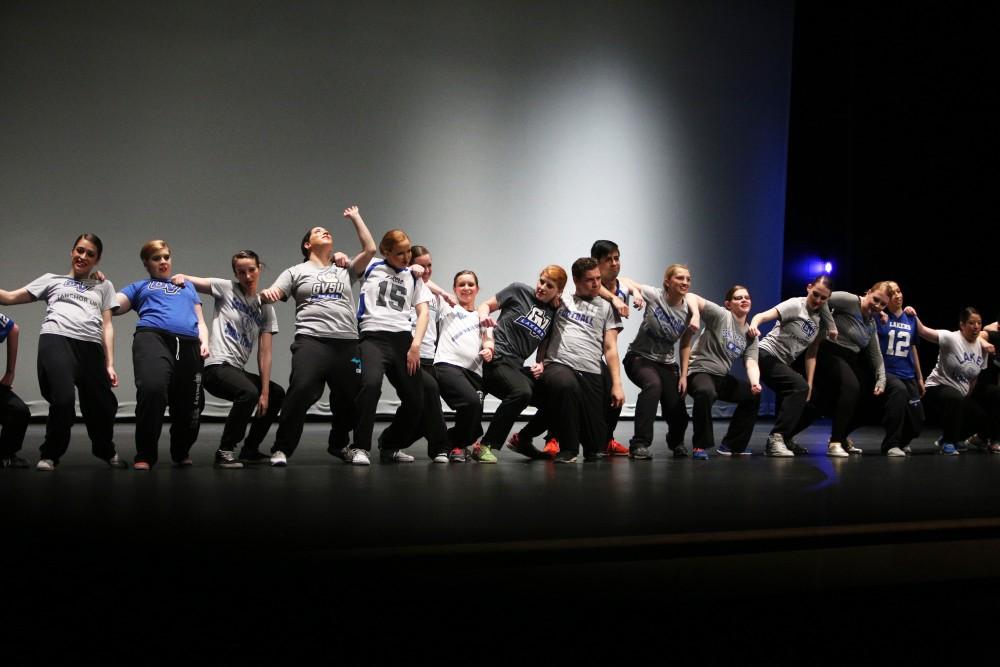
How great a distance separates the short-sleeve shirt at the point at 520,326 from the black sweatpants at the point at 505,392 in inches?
2.9

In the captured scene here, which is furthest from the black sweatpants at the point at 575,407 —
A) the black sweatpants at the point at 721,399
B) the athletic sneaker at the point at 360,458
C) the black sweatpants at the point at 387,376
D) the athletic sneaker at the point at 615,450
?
the athletic sneaker at the point at 360,458

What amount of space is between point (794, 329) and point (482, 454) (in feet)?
7.64

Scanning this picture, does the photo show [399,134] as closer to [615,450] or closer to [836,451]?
[615,450]

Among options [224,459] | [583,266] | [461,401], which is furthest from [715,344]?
[224,459]

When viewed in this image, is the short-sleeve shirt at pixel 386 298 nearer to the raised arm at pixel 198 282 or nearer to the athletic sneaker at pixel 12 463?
the raised arm at pixel 198 282

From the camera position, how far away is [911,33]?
8.25 m

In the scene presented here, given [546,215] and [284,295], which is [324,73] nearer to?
[546,215]

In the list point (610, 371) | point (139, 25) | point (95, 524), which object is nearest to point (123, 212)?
→ point (139, 25)

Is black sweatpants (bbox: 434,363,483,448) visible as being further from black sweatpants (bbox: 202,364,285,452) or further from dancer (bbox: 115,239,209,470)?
dancer (bbox: 115,239,209,470)

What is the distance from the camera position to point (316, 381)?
4680mm

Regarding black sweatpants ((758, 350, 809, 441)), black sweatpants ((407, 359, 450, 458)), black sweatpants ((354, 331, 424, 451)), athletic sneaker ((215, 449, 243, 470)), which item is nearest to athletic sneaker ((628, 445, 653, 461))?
black sweatpants ((758, 350, 809, 441))

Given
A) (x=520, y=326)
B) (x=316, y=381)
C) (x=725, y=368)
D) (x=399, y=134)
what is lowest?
(x=316, y=381)

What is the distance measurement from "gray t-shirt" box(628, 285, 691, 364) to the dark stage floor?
1783mm

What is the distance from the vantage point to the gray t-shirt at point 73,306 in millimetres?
4430
